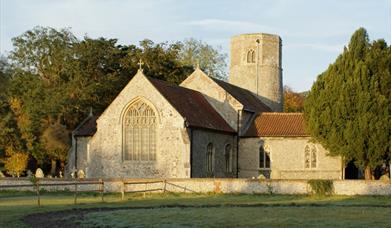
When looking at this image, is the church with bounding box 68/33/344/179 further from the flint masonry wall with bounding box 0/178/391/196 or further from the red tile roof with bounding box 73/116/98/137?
the flint masonry wall with bounding box 0/178/391/196

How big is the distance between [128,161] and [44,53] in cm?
2753

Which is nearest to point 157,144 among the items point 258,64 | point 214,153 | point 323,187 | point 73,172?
point 214,153

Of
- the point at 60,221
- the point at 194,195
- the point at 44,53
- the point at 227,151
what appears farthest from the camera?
the point at 44,53

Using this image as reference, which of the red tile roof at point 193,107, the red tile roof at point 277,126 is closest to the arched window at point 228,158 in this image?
the red tile roof at point 193,107

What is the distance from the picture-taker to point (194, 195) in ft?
120

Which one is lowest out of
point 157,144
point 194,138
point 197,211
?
point 197,211

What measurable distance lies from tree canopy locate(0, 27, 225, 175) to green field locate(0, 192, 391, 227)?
2505 cm

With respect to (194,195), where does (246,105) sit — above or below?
above

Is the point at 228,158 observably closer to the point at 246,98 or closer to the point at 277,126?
the point at 277,126

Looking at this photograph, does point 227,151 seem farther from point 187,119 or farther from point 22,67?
point 22,67

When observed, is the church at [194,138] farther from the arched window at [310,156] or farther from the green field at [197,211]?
the green field at [197,211]

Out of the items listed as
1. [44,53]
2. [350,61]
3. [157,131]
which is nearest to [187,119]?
[157,131]

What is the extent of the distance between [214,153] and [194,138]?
10.5 feet

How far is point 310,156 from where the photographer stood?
4934 cm
